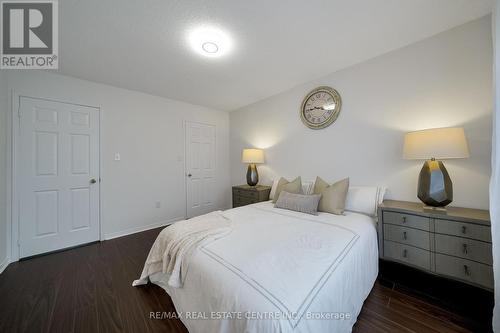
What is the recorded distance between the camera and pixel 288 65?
240 cm

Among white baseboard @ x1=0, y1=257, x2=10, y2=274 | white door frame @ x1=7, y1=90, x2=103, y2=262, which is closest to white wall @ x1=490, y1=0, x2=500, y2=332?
white baseboard @ x1=0, y1=257, x2=10, y2=274

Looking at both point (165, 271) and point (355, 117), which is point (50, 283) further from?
point (355, 117)

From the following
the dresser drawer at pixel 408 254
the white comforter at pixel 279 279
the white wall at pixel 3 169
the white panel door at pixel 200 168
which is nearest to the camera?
the white comforter at pixel 279 279

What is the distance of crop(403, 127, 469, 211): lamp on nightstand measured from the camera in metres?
1.55

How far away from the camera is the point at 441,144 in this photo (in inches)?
62.0

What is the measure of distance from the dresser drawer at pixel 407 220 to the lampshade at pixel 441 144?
560 mm

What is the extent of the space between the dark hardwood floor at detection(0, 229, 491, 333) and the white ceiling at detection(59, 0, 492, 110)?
2451 mm

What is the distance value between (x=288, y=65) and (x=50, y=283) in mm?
3590

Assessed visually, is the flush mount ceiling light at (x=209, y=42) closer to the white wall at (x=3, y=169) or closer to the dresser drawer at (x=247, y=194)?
the dresser drawer at (x=247, y=194)

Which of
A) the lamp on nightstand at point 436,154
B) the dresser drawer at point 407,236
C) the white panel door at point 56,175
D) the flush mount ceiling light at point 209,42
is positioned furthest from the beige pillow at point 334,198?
the white panel door at point 56,175

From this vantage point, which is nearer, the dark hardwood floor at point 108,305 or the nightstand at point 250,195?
the dark hardwood floor at point 108,305

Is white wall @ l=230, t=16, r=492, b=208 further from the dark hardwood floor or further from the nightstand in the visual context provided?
the dark hardwood floor

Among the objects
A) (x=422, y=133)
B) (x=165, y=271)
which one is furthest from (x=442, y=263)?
(x=165, y=271)

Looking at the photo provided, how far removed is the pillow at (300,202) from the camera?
2165 millimetres
